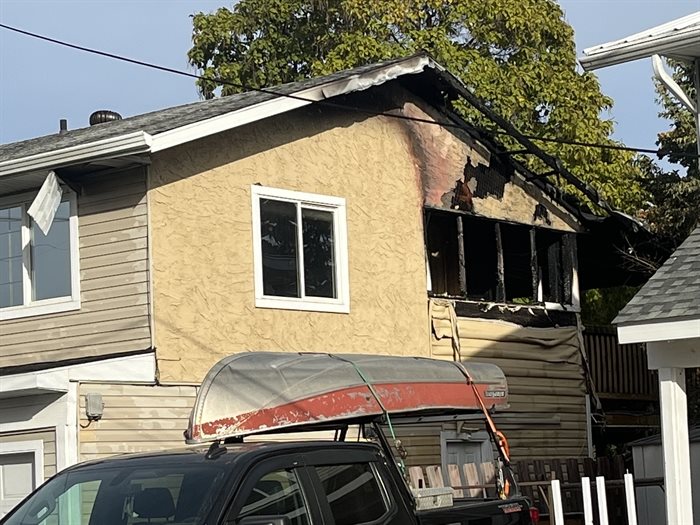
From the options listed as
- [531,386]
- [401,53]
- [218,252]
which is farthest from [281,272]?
[401,53]

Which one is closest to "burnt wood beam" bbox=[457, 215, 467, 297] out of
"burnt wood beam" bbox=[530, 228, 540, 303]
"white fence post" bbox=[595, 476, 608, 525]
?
"burnt wood beam" bbox=[530, 228, 540, 303]

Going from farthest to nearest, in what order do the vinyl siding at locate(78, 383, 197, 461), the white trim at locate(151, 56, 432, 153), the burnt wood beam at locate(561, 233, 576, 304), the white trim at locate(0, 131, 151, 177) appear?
the burnt wood beam at locate(561, 233, 576, 304) → the white trim at locate(151, 56, 432, 153) → the white trim at locate(0, 131, 151, 177) → the vinyl siding at locate(78, 383, 197, 461)

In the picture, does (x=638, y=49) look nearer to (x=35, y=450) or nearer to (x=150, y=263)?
(x=150, y=263)

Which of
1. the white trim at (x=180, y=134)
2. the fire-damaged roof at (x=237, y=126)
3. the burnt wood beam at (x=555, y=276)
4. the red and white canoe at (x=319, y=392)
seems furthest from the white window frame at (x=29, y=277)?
the burnt wood beam at (x=555, y=276)

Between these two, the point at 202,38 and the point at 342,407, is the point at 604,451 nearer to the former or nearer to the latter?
the point at 342,407

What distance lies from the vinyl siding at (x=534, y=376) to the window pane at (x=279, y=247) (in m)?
2.98

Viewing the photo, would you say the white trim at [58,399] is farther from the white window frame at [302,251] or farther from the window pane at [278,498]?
the window pane at [278,498]

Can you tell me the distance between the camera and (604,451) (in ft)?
74.5

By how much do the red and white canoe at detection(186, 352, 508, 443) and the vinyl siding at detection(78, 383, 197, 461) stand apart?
10.8 feet

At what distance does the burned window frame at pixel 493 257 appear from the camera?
20.5 meters

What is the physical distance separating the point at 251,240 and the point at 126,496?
910 cm

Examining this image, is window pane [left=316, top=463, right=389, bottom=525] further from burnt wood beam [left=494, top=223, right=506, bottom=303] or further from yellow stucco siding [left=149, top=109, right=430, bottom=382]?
burnt wood beam [left=494, top=223, right=506, bottom=303]

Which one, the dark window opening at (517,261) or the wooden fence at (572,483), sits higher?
the dark window opening at (517,261)

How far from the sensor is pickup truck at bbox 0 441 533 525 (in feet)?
23.2
